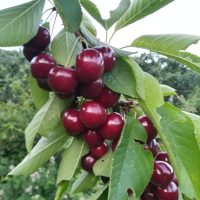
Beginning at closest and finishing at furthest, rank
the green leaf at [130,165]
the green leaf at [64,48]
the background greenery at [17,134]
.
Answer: the green leaf at [130,165] → the green leaf at [64,48] → the background greenery at [17,134]

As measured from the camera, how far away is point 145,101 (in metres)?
0.74

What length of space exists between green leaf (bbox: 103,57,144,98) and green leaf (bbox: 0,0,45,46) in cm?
14

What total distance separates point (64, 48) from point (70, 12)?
0.12 meters

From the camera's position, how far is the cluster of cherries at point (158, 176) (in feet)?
2.48

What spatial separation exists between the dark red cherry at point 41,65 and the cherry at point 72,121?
69 mm

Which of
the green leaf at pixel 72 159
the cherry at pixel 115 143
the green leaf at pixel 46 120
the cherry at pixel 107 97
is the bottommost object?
the green leaf at pixel 72 159

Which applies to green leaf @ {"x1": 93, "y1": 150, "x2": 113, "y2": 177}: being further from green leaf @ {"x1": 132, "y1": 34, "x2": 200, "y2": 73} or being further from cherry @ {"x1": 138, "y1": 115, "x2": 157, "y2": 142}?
green leaf @ {"x1": 132, "y1": 34, "x2": 200, "y2": 73}

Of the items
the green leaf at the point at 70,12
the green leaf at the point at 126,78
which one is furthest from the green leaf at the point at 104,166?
the green leaf at the point at 70,12

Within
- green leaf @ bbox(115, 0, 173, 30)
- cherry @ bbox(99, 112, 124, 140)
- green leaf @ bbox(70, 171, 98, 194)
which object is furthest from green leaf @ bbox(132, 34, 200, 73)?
green leaf @ bbox(70, 171, 98, 194)

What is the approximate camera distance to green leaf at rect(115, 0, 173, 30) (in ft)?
2.68

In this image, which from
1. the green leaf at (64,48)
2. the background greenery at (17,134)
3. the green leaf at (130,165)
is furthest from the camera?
the background greenery at (17,134)

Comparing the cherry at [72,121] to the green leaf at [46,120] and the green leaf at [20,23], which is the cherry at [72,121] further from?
the green leaf at [20,23]

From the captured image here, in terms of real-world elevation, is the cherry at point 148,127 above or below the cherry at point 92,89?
below

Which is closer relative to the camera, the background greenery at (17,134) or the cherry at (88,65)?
the cherry at (88,65)
